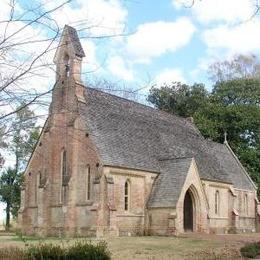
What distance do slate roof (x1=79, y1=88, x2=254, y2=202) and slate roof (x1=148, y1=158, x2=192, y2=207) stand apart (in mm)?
120

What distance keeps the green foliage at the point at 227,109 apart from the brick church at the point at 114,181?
14.7 metres

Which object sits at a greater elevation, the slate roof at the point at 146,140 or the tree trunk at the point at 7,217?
the slate roof at the point at 146,140

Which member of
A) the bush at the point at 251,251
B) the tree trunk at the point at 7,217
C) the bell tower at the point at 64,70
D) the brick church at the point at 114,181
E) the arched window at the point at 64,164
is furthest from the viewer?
the tree trunk at the point at 7,217

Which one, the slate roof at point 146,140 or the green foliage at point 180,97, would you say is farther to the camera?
the green foliage at point 180,97

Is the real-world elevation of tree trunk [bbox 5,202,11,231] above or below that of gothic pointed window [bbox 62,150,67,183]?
below

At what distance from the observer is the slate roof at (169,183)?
4225cm

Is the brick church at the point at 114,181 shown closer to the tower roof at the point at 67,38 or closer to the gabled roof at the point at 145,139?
the gabled roof at the point at 145,139

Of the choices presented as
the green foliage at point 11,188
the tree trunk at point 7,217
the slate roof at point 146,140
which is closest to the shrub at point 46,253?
the slate roof at point 146,140

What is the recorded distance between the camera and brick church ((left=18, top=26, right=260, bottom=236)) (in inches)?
1582

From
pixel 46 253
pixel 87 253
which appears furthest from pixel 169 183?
pixel 46 253

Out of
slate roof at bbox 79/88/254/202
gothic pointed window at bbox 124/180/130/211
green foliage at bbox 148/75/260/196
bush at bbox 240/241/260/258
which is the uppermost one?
green foliage at bbox 148/75/260/196

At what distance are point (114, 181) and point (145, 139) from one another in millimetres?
8279

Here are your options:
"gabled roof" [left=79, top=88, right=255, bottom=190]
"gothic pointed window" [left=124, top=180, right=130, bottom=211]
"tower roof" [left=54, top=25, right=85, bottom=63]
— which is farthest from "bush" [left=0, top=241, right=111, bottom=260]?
"gothic pointed window" [left=124, top=180, right=130, bottom=211]

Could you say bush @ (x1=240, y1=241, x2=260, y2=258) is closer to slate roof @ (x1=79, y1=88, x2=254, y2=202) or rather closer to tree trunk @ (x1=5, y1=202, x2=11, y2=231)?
slate roof @ (x1=79, y1=88, x2=254, y2=202)
